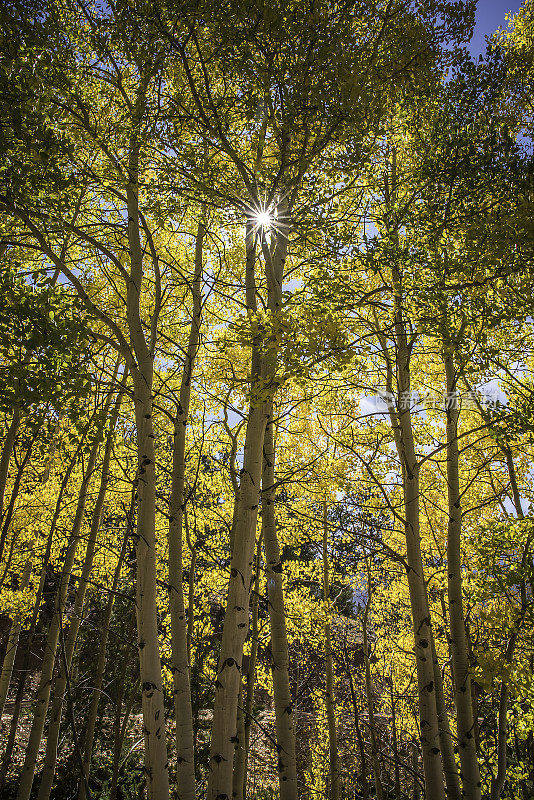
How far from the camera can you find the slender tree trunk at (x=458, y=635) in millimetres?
4293

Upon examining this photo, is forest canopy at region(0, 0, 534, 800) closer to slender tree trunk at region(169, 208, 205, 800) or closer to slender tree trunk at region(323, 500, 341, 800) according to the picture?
slender tree trunk at region(169, 208, 205, 800)

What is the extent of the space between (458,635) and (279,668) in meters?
2.12

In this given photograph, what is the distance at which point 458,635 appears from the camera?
4.71 metres

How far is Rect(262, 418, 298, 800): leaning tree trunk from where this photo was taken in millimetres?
3494

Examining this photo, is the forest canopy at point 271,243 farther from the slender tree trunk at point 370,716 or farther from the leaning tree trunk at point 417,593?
the slender tree trunk at point 370,716

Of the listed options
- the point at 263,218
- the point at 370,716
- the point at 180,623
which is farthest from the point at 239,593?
the point at 370,716

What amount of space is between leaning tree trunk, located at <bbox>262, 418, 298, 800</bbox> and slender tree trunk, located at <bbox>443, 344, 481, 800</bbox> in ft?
5.59

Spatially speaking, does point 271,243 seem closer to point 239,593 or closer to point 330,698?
point 239,593

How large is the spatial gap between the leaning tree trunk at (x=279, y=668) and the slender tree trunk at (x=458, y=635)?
1703 millimetres

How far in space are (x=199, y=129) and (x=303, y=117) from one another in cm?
103

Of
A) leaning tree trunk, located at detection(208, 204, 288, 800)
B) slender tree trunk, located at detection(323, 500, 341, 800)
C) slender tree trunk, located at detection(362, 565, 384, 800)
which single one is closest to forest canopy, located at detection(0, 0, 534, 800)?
leaning tree trunk, located at detection(208, 204, 288, 800)

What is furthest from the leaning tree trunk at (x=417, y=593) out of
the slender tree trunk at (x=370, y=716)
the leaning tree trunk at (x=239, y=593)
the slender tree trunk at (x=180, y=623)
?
the slender tree trunk at (x=370, y=716)

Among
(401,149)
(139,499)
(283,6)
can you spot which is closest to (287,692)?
(139,499)

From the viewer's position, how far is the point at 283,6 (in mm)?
3285
